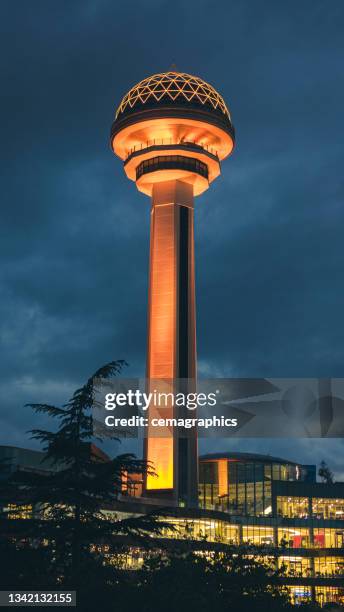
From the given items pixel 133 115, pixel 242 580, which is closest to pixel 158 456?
pixel 133 115

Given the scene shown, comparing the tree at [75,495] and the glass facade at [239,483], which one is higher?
the glass facade at [239,483]

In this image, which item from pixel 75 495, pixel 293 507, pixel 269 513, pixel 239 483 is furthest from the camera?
pixel 239 483

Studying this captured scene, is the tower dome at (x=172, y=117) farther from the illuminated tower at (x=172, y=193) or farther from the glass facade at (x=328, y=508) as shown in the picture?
the glass facade at (x=328, y=508)

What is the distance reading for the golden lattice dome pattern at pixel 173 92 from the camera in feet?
413

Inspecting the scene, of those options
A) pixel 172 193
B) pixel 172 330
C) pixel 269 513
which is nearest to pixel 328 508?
pixel 269 513

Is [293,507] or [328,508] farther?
[328,508]

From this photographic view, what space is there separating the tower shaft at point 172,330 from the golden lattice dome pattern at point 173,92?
12056 millimetres

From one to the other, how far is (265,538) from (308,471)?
36.3m

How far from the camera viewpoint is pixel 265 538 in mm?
124188

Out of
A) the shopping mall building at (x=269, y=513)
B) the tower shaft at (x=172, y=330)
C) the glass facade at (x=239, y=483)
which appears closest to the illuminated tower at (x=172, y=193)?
the tower shaft at (x=172, y=330)

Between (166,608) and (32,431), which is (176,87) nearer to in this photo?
(32,431)

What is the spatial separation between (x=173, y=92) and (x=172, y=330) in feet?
115

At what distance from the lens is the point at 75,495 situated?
4059cm

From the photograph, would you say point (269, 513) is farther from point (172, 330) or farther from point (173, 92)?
point (173, 92)
